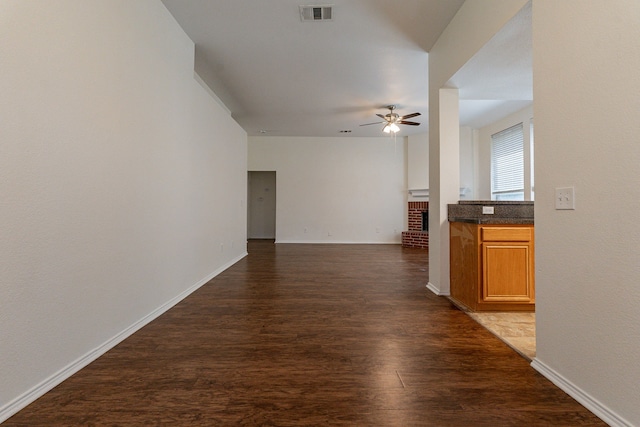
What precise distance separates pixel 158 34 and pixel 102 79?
988 mm

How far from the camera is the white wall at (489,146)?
536 cm

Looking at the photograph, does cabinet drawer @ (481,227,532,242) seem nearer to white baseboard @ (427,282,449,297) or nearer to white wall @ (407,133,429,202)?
white baseboard @ (427,282,449,297)

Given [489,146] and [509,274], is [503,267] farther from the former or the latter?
[489,146]

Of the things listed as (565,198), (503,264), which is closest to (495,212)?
(503,264)

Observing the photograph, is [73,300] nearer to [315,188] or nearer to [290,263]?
[290,263]

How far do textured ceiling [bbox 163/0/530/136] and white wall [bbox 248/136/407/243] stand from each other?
215 cm

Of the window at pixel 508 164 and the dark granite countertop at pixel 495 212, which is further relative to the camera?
the window at pixel 508 164

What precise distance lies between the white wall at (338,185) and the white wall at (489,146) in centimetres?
185

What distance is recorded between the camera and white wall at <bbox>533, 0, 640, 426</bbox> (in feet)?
3.84

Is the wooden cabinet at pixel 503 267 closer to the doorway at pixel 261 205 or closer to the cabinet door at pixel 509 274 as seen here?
the cabinet door at pixel 509 274

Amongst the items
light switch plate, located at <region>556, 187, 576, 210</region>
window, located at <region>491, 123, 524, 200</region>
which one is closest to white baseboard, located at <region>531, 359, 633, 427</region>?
light switch plate, located at <region>556, 187, 576, 210</region>

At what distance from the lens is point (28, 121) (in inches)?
54.0

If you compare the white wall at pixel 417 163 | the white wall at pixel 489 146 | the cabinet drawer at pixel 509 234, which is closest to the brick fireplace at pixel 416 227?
the white wall at pixel 417 163

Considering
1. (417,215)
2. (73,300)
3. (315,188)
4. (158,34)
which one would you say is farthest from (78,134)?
(417,215)
